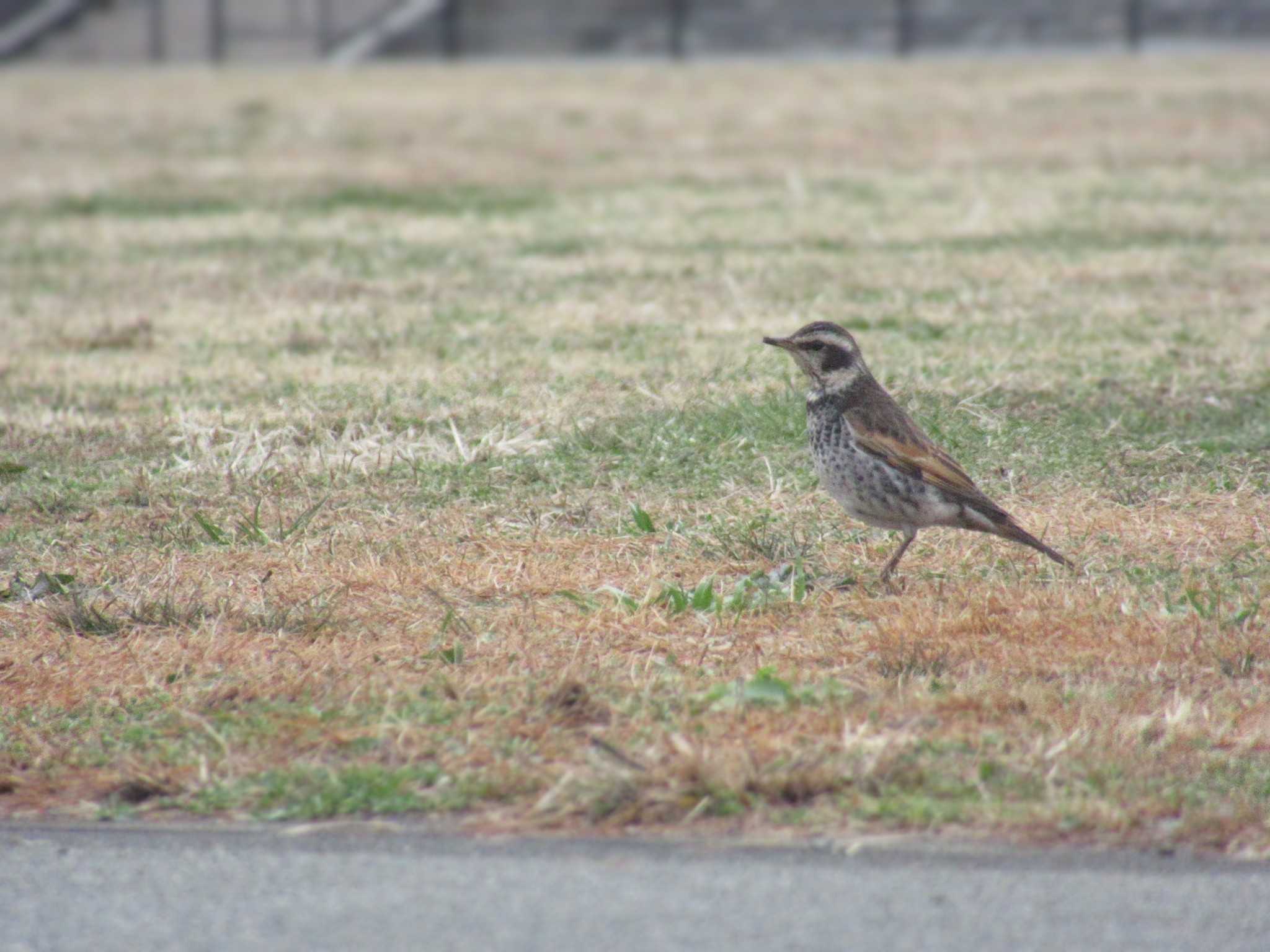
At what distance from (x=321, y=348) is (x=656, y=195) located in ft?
24.9

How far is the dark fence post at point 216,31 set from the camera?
3619 centimetres

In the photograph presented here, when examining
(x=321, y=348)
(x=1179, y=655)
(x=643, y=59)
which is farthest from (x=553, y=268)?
(x=643, y=59)

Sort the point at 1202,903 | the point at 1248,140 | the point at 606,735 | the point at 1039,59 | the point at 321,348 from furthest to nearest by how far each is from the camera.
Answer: the point at 1039,59 → the point at 1248,140 → the point at 321,348 → the point at 606,735 → the point at 1202,903

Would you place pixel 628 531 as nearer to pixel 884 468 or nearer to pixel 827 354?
pixel 827 354

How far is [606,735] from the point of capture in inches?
193

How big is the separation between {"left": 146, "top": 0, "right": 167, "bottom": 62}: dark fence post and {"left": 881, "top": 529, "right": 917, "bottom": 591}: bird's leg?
109 feet

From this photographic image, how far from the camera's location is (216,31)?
36312 mm

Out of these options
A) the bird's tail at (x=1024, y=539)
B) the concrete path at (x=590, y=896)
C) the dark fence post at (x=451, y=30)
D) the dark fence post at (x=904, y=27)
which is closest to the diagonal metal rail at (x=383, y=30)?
the dark fence post at (x=451, y=30)

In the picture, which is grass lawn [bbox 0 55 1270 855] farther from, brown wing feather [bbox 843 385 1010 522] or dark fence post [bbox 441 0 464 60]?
dark fence post [bbox 441 0 464 60]

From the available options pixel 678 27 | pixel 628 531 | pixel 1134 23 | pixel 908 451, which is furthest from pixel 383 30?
pixel 908 451

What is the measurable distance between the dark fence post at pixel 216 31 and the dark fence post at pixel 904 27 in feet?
42.9

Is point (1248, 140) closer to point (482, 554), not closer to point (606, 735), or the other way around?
point (482, 554)

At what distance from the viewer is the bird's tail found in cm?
598

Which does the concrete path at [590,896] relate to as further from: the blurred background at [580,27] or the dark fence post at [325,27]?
the dark fence post at [325,27]
